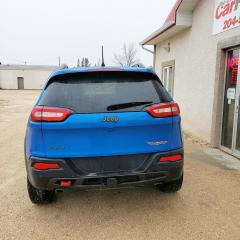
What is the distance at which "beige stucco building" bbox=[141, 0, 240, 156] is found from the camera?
21.8ft

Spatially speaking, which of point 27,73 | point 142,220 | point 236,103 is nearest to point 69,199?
point 142,220

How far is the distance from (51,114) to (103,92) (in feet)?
2.04

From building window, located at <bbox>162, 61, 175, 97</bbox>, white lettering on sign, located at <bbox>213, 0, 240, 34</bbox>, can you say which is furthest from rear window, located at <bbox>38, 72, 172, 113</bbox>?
building window, located at <bbox>162, 61, 175, 97</bbox>

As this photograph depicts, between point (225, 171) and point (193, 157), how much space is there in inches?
40.8

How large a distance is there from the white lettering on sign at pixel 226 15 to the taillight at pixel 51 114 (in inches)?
188

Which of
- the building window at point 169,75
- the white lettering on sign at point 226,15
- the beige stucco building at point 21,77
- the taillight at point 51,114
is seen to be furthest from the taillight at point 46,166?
the beige stucco building at point 21,77

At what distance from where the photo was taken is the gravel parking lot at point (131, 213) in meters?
3.36

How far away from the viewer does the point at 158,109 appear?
3324mm

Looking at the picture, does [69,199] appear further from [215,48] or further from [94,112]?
[215,48]

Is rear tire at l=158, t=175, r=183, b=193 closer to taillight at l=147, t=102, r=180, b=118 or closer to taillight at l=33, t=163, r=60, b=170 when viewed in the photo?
taillight at l=147, t=102, r=180, b=118

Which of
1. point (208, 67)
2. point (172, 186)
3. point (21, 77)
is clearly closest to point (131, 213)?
point (172, 186)

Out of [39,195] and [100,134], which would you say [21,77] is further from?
[100,134]

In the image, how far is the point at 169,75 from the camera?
11477 mm

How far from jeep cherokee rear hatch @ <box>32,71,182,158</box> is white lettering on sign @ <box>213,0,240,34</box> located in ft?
12.9
